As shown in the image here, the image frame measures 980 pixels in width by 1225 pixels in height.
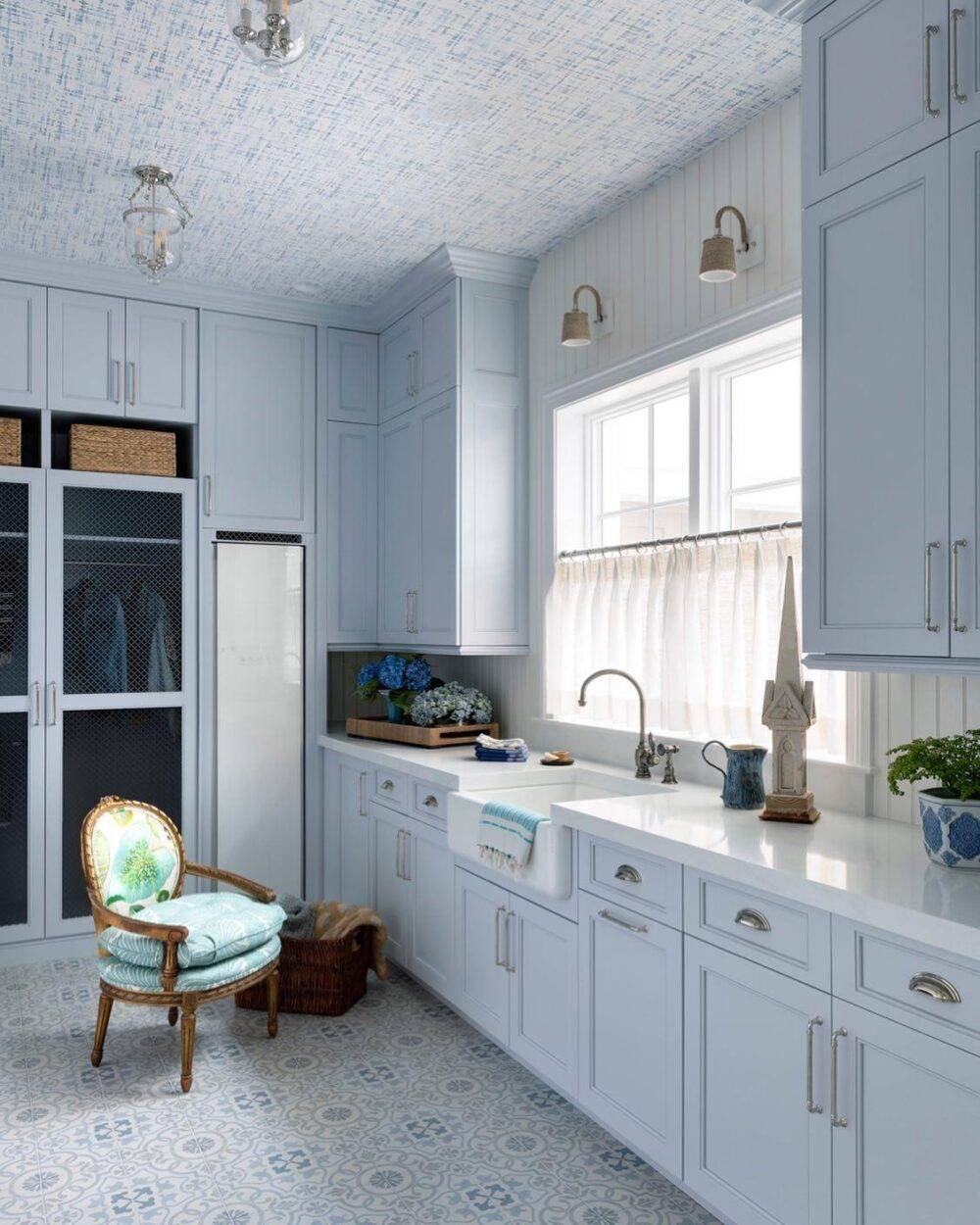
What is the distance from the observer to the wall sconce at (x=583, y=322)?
330 cm

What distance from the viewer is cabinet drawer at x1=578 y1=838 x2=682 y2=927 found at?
7.34ft

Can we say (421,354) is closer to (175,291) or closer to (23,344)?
(175,291)

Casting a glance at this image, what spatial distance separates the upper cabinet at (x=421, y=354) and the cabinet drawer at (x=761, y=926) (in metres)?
2.35

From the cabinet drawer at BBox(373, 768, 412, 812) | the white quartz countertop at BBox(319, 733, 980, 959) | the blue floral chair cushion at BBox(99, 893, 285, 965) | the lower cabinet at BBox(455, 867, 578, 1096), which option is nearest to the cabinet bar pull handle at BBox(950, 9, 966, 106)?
the white quartz countertop at BBox(319, 733, 980, 959)

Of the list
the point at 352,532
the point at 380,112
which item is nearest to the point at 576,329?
the point at 380,112

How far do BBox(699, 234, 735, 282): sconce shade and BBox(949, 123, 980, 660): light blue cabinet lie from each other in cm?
90

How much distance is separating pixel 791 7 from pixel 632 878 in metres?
1.93

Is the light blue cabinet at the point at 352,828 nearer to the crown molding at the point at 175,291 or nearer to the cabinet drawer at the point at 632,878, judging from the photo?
the cabinet drawer at the point at 632,878

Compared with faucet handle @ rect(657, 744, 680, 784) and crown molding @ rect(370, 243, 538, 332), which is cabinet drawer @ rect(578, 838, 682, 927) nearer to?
faucet handle @ rect(657, 744, 680, 784)

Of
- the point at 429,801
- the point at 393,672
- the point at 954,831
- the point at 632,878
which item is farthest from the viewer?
the point at 393,672

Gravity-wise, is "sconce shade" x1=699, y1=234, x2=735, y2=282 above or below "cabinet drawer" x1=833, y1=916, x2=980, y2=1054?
above

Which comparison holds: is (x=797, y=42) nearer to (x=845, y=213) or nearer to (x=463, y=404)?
(x=845, y=213)

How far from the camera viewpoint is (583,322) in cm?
330

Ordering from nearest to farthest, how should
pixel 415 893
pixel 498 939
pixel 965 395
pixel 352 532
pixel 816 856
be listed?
pixel 965 395 < pixel 816 856 < pixel 498 939 < pixel 415 893 < pixel 352 532
